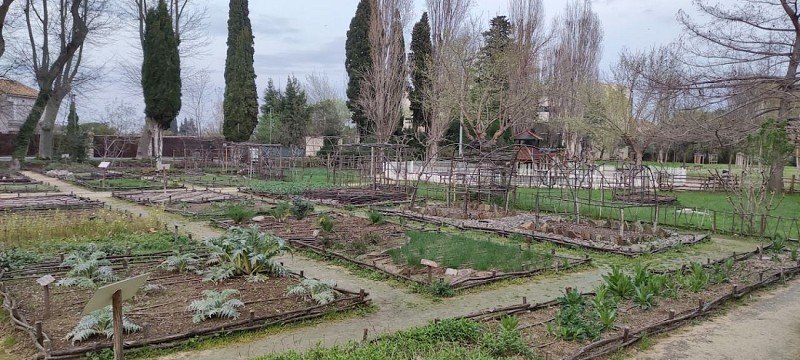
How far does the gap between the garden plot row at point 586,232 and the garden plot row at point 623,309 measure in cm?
220

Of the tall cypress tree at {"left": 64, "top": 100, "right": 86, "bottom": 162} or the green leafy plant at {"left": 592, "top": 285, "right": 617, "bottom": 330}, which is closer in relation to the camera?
the green leafy plant at {"left": 592, "top": 285, "right": 617, "bottom": 330}

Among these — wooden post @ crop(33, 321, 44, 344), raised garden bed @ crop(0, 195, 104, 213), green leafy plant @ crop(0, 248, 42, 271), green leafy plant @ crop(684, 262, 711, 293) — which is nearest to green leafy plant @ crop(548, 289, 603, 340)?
green leafy plant @ crop(684, 262, 711, 293)

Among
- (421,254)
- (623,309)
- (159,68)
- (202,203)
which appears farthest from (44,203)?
(159,68)

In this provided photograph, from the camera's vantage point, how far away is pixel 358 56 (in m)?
36.1

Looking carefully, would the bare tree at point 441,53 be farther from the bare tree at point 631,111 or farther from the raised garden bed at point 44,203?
the raised garden bed at point 44,203

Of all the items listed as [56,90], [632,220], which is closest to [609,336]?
[632,220]

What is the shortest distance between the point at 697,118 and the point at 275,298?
62.7 ft

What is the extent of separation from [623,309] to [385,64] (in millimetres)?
27925

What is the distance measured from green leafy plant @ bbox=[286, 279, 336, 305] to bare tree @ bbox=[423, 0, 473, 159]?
23.8m

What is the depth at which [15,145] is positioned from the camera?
28625 millimetres

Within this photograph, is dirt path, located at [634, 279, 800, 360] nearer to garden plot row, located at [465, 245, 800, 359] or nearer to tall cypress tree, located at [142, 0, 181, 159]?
garden plot row, located at [465, 245, 800, 359]

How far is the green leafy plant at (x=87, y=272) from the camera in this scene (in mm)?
6785

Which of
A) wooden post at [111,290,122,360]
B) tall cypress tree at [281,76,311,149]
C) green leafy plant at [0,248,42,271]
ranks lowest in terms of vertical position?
green leafy plant at [0,248,42,271]

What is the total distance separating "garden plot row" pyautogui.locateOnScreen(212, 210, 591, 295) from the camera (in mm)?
8047
